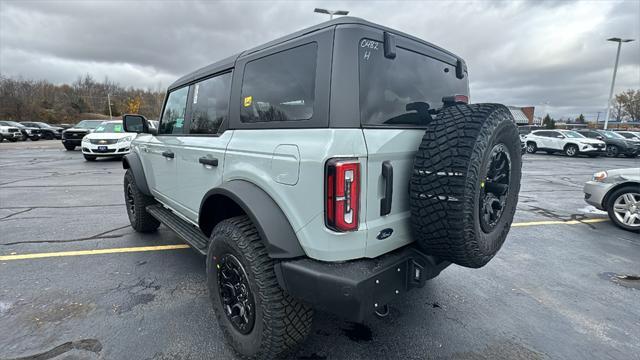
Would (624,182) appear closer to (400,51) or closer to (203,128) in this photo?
(400,51)

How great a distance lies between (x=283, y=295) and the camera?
6.30 ft

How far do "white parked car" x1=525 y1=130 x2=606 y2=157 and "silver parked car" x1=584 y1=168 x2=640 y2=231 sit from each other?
59.0 feet

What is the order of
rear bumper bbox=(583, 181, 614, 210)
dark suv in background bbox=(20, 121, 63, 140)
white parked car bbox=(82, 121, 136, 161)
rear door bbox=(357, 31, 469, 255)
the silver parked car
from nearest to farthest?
rear door bbox=(357, 31, 469, 255) → the silver parked car → rear bumper bbox=(583, 181, 614, 210) → white parked car bbox=(82, 121, 136, 161) → dark suv in background bbox=(20, 121, 63, 140)

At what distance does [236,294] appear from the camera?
87.1 inches

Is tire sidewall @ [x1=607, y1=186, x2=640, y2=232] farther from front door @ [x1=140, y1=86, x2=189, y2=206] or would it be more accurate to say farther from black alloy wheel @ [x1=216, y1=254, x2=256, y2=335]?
front door @ [x1=140, y1=86, x2=189, y2=206]

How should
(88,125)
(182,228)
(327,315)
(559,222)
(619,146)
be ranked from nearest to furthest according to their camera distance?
(327,315) → (182,228) → (559,222) → (88,125) → (619,146)

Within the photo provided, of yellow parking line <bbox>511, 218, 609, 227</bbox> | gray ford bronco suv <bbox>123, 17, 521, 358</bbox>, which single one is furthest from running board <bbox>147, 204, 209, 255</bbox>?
yellow parking line <bbox>511, 218, 609, 227</bbox>

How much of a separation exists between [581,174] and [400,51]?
13585mm

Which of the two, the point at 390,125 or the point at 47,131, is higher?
the point at 390,125

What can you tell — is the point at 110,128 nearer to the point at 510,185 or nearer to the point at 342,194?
the point at 342,194

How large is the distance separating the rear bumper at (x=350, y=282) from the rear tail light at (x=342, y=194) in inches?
9.5

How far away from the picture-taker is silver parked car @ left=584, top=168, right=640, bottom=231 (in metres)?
4.98

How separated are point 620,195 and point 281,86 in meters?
5.93

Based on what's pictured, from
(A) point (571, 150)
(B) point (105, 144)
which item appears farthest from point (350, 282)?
(A) point (571, 150)
